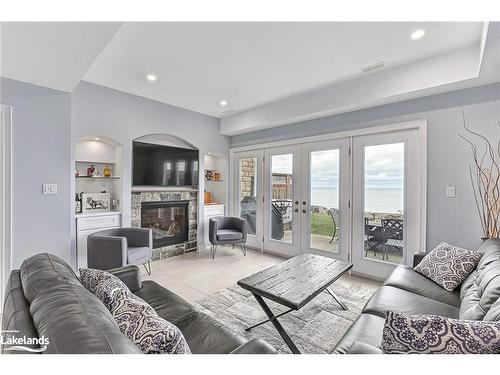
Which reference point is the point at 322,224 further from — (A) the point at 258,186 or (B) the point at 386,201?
(A) the point at 258,186

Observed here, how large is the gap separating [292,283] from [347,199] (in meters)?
1.95

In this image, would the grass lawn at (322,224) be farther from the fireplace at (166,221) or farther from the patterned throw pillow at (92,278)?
the patterned throw pillow at (92,278)

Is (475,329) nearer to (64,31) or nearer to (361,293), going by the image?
(361,293)

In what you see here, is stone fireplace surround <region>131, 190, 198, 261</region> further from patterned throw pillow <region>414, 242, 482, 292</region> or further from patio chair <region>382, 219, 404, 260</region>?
patterned throw pillow <region>414, 242, 482, 292</region>

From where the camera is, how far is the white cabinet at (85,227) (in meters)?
3.15

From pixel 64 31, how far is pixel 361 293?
A: 369cm

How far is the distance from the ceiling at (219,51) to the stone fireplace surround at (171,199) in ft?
5.67

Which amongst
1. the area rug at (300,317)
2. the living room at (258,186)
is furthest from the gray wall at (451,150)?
the area rug at (300,317)

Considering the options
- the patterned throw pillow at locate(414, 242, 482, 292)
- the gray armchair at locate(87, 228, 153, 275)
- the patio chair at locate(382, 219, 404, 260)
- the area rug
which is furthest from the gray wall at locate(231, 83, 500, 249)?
the gray armchair at locate(87, 228, 153, 275)

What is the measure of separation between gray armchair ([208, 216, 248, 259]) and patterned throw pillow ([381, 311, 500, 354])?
3365 mm

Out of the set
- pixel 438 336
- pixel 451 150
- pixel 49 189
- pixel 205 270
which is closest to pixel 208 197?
pixel 205 270

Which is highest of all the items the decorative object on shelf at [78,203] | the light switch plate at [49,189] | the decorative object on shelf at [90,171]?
the decorative object on shelf at [90,171]

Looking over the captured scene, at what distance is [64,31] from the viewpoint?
163cm
